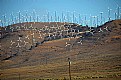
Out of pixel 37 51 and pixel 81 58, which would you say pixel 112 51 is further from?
pixel 37 51

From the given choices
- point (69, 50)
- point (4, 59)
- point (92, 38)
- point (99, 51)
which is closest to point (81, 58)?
point (99, 51)

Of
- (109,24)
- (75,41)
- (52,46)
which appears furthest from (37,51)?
(109,24)

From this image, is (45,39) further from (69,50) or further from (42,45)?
(69,50)

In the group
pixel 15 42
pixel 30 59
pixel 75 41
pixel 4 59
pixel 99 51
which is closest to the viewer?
pixel 99 51

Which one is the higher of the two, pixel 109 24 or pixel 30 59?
pixel 109 24

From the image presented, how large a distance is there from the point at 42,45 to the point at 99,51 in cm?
4683

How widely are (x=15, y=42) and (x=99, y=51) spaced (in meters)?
70.6

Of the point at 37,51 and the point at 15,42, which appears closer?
the point at 37,51

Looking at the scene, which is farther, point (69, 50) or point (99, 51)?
point (69, 50)

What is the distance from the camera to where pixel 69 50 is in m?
155

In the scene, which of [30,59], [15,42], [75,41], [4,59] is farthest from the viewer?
[15,42]

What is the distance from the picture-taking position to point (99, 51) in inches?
5482

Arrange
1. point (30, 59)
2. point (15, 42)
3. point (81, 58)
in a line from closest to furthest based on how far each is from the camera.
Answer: point (81, 58) < point (30, 59) < point (15, 42)

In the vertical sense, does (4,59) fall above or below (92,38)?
below
